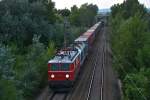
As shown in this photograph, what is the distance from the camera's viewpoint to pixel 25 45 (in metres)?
47.6

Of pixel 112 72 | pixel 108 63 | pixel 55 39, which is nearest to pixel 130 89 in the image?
pixel 112 72

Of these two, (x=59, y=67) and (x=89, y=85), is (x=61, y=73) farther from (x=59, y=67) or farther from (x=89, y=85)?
(x=89, y=85)

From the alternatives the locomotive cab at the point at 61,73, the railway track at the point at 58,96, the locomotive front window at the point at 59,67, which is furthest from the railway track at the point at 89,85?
the locomotive front window at the point at 59,67

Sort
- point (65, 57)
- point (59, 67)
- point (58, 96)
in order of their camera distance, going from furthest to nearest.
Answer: point (65, 57)
point (59, 67)
point (58, 96)

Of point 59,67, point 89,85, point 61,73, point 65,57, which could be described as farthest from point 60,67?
point 89,85

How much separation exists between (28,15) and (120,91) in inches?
831

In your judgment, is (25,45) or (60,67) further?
(25,45)

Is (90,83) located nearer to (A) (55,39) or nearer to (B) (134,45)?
(B) (134,45)

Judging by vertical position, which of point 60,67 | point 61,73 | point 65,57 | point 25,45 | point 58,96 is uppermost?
point 65,57

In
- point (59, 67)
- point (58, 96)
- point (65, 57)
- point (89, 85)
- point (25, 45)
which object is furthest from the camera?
point (25, 45)

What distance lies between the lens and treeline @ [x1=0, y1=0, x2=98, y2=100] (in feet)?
83.1

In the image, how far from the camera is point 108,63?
49844mm

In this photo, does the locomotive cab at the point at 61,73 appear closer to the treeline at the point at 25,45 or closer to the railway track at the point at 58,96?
the railway track at the point at 58,96

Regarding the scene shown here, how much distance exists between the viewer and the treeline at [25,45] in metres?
25.3
